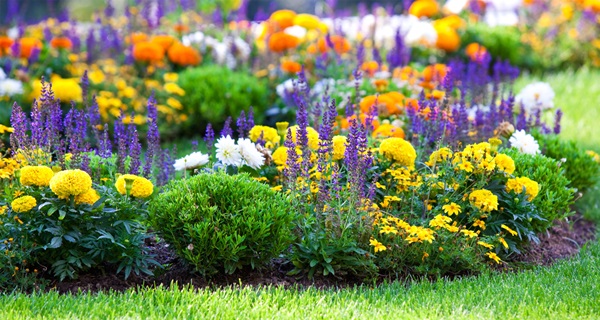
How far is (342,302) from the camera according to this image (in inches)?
140

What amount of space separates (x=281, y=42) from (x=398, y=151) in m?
4.27

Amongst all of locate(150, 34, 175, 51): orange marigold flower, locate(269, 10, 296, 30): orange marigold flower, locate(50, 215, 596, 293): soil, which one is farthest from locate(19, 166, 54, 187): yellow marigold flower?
locate(269, 10, 296, 30): orange marigold flower

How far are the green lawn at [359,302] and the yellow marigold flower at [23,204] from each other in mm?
392

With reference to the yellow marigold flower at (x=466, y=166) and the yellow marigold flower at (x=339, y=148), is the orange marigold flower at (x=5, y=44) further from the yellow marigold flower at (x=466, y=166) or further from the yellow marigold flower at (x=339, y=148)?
the yellow marigold flower at (x=466, y=166)

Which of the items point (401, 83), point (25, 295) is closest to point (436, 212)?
point (25, 295)

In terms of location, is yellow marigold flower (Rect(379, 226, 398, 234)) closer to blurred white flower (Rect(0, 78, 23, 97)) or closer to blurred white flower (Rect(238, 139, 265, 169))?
blurred white flower (Rect(238, 139, 265, 169))

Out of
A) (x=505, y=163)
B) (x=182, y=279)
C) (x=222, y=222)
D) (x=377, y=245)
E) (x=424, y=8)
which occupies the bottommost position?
(x=182, y=279)

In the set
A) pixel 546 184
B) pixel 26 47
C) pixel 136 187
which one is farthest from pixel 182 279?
pixel 26 47

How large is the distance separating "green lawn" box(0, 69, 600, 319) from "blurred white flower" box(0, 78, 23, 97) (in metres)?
3.26

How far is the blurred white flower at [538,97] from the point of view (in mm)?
6176

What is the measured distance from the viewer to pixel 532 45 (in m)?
10.5

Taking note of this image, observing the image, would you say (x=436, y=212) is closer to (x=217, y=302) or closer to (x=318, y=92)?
(x=217, y=302)

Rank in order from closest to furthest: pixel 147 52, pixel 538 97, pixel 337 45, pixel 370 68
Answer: pixel 538 97
pixel 370 68
pixel 147 52
pixel 337 45

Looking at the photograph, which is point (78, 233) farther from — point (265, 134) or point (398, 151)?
point (398, 151)
